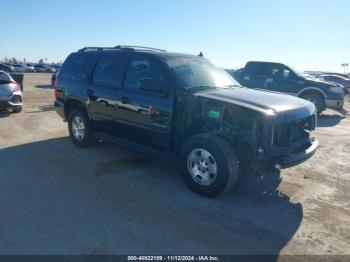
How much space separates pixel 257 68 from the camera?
1322 cm

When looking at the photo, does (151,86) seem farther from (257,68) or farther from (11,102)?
(257,68)

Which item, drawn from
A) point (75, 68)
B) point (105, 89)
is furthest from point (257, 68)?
point (105, 89)

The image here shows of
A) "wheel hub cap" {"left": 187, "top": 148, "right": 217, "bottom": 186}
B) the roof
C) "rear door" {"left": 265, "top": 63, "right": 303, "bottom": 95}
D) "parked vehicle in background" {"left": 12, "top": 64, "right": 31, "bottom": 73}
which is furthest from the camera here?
"parked vehicle in background" {"left": 12, "top": 64, "right": 31, "bottom": 73}

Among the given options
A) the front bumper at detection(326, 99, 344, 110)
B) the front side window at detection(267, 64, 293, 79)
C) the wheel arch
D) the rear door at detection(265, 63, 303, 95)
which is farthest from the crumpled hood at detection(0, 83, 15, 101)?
the front bumper at detection(326, 99, 344, 110)

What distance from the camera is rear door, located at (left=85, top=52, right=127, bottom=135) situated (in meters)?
5.82

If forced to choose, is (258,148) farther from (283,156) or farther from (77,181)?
(77,181)

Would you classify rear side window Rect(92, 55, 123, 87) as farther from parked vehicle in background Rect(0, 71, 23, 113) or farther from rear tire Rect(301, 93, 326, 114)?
rear tire Rect(301, 93, 326, 114)

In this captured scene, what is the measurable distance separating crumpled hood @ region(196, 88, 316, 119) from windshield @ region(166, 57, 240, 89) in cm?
28

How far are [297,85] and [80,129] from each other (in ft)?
29.1

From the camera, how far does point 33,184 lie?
16.2 ft

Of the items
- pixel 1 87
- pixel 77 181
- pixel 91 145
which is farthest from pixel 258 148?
pixel 1 87

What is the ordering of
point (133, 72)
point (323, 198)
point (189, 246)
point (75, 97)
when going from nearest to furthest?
1. point (189, 246)
2. point (323, 198)
3. point (133, 72)
4. point (75, 97)

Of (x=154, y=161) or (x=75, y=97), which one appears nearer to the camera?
(x=154, y=161)

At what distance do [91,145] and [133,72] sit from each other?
2.10 m
